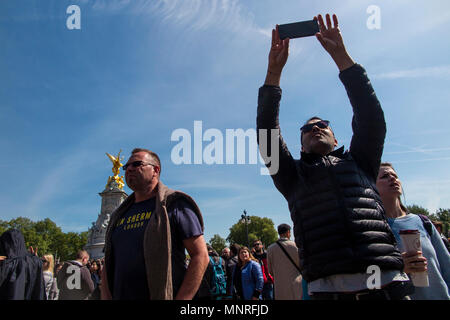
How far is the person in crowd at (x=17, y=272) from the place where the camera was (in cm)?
448

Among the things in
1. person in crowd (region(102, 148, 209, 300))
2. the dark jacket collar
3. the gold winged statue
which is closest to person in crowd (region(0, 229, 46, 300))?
person in crowd (region(102, 148, 209, 300))

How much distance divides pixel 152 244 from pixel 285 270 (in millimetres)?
3313

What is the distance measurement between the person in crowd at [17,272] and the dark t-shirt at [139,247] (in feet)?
8.88

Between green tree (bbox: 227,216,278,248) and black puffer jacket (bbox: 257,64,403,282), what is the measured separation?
7828 centimetres

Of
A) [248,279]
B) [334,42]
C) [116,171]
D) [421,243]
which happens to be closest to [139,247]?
[334,42]

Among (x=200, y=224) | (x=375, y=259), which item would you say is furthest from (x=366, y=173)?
(x=200, y=224)

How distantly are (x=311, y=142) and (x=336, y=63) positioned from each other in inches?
27.9

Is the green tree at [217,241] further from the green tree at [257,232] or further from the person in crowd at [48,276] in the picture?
the person in crowd at [48,276]

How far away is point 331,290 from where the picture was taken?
1.98 metres

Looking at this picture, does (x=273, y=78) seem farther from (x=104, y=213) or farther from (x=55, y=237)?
(x=55, y=237)

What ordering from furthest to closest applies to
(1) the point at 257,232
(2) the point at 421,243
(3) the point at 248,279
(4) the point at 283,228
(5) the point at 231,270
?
(1) the point at 257,232, (5) the point at 231,270, (3) the point at 248,279, (4) the point at 283,228, (2) the point at 421,243

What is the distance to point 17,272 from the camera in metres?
4.63

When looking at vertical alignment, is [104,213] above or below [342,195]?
above
